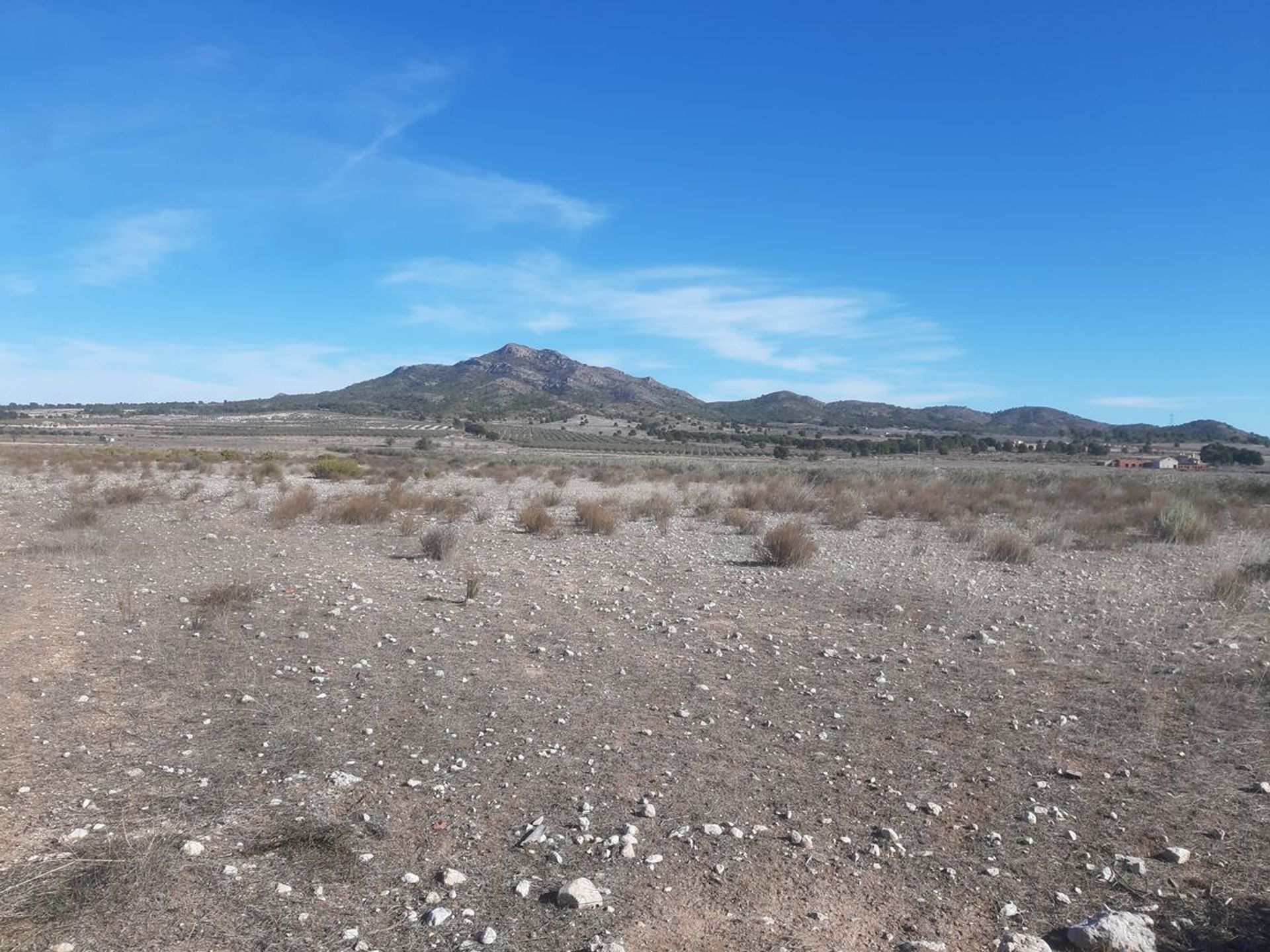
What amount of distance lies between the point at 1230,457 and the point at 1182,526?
4646 cm

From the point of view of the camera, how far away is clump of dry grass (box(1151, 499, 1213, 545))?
17.9m

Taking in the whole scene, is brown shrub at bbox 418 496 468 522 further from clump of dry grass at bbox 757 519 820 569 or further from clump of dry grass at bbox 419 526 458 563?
clump of dry grass at bbox 757 519 820 569

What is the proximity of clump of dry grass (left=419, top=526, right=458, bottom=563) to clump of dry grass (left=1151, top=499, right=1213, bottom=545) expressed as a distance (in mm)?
14988

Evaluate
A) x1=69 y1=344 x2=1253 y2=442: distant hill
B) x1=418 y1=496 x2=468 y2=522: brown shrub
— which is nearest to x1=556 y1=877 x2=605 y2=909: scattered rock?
x1=418 y1=496 x2=468 y2=522: brown shrub

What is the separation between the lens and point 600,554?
15.0m

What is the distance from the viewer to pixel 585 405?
138 m

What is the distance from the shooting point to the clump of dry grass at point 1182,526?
17.9 metres

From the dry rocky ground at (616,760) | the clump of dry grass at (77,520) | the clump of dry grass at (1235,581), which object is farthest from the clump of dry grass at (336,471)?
the clump of dry grass at (1235,581)

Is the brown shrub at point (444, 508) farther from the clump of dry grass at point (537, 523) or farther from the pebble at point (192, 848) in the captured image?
the pebble at point (192, 848)

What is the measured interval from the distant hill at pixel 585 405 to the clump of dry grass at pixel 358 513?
321 ft

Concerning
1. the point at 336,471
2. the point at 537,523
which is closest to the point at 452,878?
the point at 537,523

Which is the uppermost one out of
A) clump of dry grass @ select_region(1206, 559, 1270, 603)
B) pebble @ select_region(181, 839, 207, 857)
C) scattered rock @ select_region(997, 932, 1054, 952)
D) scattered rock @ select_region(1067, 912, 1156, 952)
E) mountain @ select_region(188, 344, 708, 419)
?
mountain @ select_region(188, 344, 708, 419)

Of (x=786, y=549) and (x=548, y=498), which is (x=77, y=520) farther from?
(x=786, y=549)

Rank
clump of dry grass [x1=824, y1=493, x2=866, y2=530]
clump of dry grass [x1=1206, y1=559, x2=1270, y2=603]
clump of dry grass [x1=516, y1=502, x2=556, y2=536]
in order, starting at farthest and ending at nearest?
clump of dry grass [x1=824, y1=493, x2=866, y2=530]
clump of dry grass [x1=516, y1=502, x2=556, y2=536]
clump of dry grass [x1=1206, y1=559, x2=1270, y2=603]
